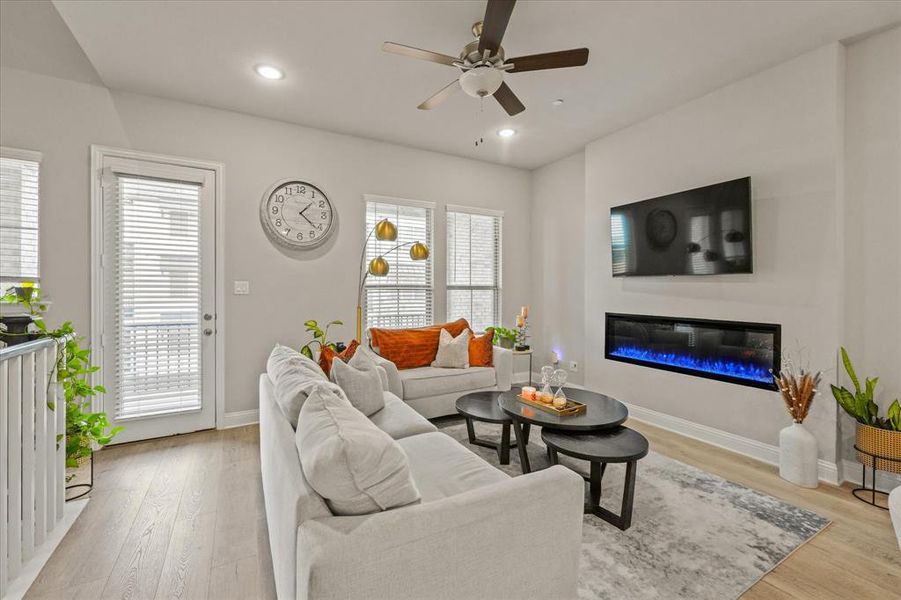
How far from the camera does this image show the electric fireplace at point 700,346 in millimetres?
3119

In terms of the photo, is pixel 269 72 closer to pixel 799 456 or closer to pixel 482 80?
pixel 482 80

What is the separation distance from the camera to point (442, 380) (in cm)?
380

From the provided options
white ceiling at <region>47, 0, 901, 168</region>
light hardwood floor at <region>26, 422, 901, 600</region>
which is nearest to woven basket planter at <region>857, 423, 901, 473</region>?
light hardwood floor at <region>26, 422, 901, 600</region>

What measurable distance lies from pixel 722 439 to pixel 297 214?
14.3 feet

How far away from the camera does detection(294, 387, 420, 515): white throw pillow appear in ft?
3.76

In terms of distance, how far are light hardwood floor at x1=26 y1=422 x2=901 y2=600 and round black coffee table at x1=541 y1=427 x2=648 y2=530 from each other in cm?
58

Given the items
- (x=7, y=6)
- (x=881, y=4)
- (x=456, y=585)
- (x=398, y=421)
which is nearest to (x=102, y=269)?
Result: (x=7, y=6)

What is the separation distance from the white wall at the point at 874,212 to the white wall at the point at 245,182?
3.41 m

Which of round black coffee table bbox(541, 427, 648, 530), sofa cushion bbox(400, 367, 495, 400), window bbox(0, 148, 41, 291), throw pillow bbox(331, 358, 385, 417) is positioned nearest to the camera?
round black coffee table bbox(541, 427, 648, 530)

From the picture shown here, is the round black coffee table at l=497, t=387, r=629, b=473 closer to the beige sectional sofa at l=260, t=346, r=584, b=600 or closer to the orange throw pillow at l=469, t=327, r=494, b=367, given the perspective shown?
the beige sectional sofa at l=260, t=346, r=584, b=600

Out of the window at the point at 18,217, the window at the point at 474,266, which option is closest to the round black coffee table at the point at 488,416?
the window at the point at 474,266

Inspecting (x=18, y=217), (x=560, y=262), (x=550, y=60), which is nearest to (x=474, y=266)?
(x=560, y=262)

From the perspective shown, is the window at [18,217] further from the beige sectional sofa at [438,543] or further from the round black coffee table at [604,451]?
the round black coffee table at [604,451]

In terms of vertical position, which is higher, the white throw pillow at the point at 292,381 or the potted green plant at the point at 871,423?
the white throw pillow at the point at 292,381
